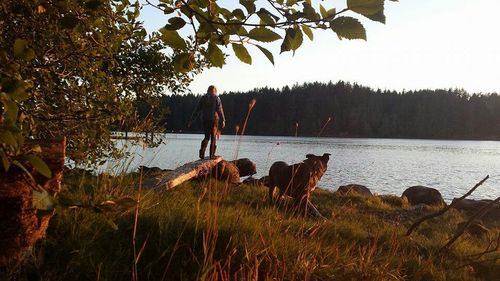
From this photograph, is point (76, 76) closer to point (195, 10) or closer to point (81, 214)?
point (81, 214)

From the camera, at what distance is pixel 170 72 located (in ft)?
28.1

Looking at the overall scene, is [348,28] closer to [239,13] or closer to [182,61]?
[239,13]

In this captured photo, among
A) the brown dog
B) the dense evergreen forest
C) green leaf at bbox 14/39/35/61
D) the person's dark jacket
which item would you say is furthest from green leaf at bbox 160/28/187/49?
the dense evergreen forest

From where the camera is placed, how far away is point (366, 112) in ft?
480

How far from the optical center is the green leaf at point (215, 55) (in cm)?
167

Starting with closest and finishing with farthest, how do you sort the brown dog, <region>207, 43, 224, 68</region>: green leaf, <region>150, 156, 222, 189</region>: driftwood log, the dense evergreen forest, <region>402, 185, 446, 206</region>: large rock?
<region>207, 43, 224, 68</region>: green leaf
<region>150, 156, 222, 189</region>: driftwood log
the brown dog
<region>402, 185, 446, 206</region>: large rock
the dense evergreen forest

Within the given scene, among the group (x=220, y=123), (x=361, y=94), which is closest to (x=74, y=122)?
(x=220, y=123)

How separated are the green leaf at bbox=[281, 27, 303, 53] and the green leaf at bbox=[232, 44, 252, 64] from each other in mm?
157

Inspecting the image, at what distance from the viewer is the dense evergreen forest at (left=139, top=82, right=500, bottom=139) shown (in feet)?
459

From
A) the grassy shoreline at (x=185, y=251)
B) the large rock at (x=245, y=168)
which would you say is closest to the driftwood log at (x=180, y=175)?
the grassy shoreline at (x=185, y=251)

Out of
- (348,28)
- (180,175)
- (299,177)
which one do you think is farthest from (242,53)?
(180,175)

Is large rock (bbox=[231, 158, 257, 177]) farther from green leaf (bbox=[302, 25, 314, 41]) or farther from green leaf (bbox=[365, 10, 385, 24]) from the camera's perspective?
green leaf (bbox=[365, 10, 385, 24])

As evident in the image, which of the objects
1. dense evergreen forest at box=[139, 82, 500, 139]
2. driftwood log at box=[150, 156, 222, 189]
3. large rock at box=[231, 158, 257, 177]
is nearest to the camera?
driftwood log at box=[150, 156, 222, 189]

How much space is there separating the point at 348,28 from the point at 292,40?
10.0 inches
